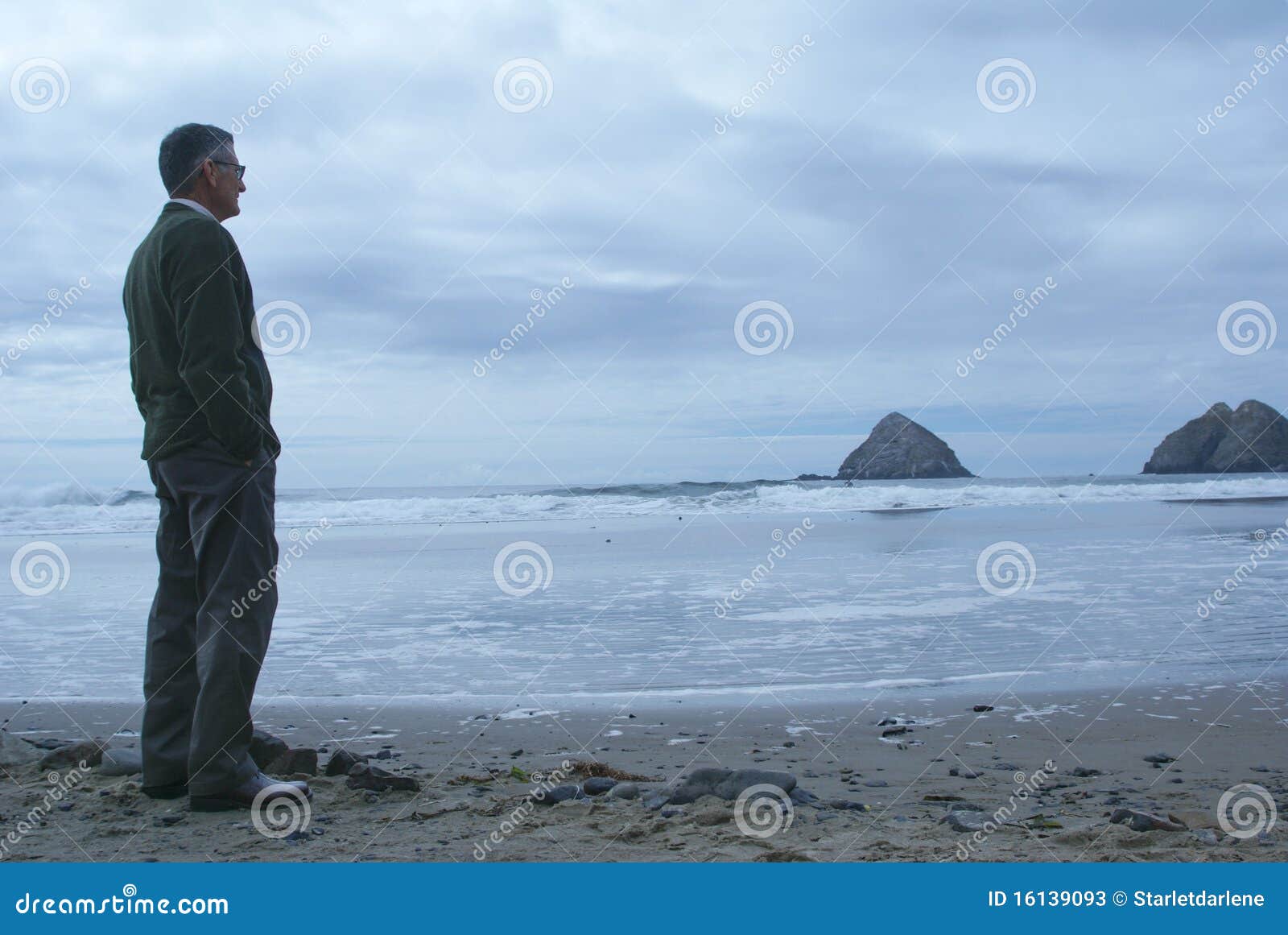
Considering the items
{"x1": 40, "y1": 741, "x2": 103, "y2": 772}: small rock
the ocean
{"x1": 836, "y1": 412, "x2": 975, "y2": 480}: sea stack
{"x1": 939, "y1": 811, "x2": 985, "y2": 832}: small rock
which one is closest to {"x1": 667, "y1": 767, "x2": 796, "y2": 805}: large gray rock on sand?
{"x1": 939, "y1": 811, "x2": 985, "y2": 832}: small rock

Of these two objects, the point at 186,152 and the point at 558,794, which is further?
the point at 558,794

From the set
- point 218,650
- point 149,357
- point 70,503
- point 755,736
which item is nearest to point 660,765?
point 755,736

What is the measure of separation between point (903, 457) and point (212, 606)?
44.2m

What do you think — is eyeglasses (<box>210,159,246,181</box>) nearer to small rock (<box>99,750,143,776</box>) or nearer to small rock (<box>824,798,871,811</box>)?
small rock (<box>99,750,143,776</box>)

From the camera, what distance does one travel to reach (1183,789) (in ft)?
12.5

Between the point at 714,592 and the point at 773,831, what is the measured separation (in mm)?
6475

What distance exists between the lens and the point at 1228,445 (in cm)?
4856

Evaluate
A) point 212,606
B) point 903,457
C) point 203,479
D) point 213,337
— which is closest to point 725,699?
point 212,606

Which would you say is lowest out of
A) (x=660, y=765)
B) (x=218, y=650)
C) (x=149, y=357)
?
(x=660, y=765)

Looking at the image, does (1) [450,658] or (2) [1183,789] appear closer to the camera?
(2) [1183,789]

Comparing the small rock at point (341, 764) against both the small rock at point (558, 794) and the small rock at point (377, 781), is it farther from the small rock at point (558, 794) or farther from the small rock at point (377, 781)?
the small rock at point (558, 794)

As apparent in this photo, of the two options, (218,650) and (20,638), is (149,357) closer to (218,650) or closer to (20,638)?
(218,650)

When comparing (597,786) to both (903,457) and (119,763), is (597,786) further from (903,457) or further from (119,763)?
(903,457)

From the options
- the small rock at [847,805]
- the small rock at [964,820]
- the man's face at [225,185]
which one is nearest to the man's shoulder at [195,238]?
the man's face at [225,185]
